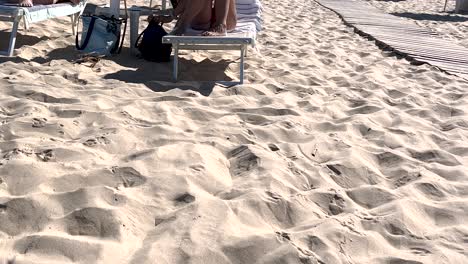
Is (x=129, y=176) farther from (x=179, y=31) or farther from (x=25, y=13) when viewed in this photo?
(x=25, y=13)

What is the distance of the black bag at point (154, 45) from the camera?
521 cm

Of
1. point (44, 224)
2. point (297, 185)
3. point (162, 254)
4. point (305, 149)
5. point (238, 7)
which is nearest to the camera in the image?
point (162, 254)

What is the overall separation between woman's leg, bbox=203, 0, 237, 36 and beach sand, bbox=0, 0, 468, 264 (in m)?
0.43

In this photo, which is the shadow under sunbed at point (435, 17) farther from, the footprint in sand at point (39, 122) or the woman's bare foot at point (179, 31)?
the footprint in sand at point (39, 122)

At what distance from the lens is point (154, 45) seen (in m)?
5.21

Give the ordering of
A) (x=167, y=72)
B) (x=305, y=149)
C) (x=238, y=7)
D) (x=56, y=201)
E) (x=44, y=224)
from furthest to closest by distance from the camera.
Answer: (x=238, y=7), (x=167, y=72), (x=305, y=149), (x=56, y=201), (x=44, y=224)

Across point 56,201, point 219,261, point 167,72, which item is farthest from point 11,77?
point 219,261

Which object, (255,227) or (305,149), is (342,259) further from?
(305,149)

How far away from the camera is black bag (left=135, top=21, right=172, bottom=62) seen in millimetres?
5211

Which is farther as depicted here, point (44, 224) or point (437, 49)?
point (437, 49)

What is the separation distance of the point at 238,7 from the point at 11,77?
3024mm

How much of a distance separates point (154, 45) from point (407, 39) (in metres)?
3.92

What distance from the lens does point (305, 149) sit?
129 inches

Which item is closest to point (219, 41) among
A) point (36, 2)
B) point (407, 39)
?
point (36, 2)
